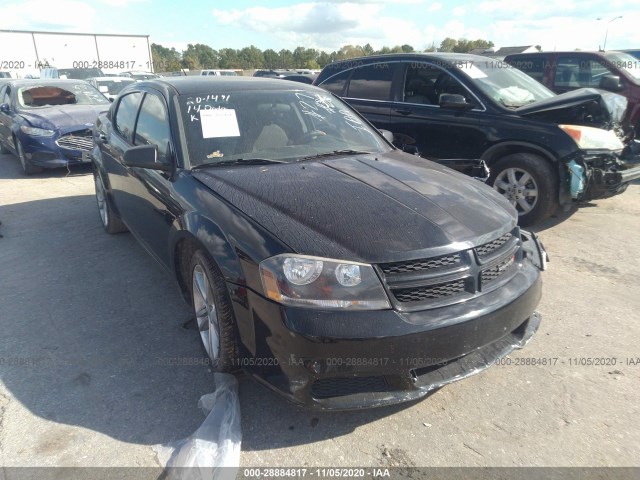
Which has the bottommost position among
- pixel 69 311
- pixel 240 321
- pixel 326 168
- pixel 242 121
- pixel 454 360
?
pixel 69 311

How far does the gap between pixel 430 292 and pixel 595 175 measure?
3684 mm

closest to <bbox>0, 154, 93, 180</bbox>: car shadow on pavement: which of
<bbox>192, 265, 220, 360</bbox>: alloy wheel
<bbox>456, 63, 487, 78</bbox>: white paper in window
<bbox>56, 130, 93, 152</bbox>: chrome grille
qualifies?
<bbox>56, 130, 93, 152</bbox>: chrome grille

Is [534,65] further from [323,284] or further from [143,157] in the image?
[323,284]

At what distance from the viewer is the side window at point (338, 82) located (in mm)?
6805

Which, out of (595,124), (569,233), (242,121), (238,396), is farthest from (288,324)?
(595,124)

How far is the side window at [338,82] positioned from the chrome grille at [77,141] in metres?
4.34

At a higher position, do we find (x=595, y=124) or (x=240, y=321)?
(x=595, y=124)

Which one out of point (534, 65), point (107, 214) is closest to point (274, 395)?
point (107, 214)

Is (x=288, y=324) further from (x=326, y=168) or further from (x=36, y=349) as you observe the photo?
(x=36, y=349)

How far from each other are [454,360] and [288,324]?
88 cm

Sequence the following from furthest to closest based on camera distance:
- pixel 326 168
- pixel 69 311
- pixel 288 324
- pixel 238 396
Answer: pixel 69 311 → pixel 326 168 → pixel 238 396 → pixel 288 324

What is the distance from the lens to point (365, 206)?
8.39ft

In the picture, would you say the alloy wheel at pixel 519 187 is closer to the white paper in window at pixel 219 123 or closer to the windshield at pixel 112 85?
the white paper in window at pixel 219 123

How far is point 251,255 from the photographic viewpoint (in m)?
2.29
